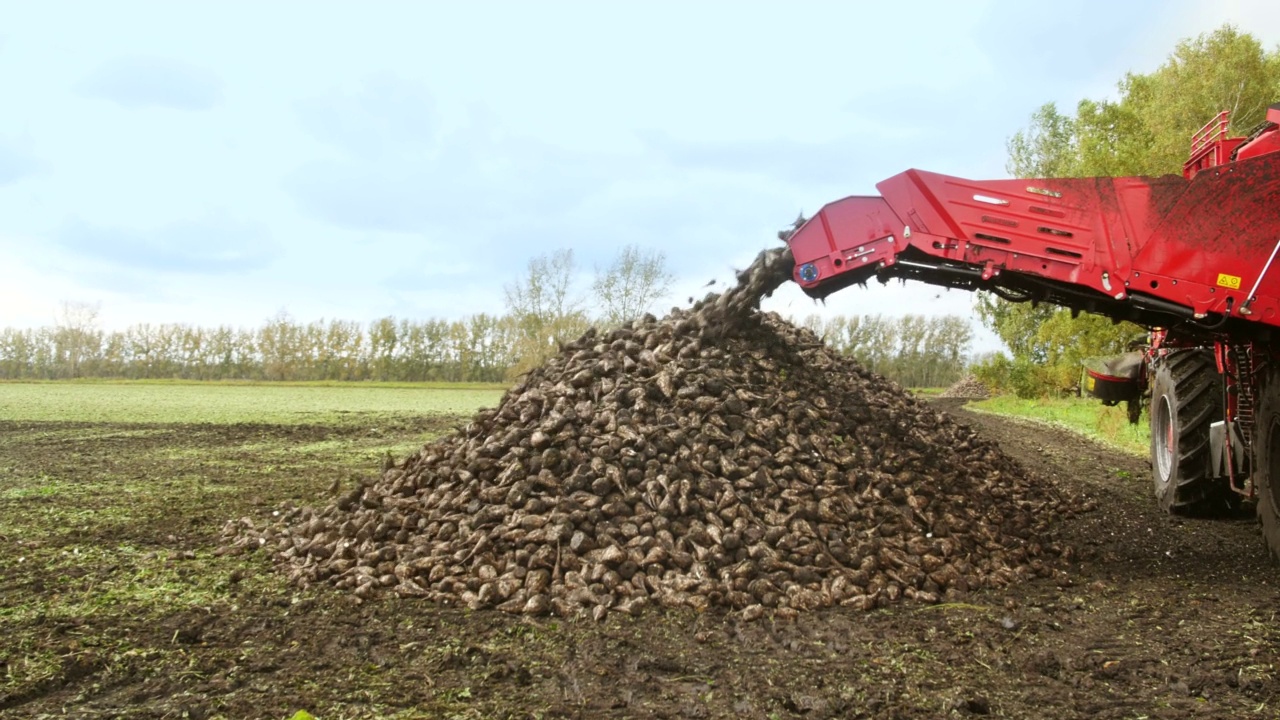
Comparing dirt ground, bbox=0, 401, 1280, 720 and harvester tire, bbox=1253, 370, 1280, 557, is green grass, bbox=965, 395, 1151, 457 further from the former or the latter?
dirt ground, bbox=0, 401, 1280, 720

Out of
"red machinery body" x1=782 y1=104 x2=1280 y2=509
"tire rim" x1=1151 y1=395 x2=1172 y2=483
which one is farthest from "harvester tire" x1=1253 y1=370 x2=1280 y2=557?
"tire rim" x1=1151 y1=395 x2=1172 y2=483

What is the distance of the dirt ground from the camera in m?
3.91

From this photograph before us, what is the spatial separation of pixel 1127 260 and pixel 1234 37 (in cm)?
2912

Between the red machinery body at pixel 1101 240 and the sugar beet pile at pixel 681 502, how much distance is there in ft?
4.02

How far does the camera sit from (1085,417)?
22578 millimetres

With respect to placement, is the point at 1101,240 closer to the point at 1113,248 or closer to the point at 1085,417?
the point at 1113,248

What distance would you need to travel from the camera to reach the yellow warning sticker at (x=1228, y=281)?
5.54 meters

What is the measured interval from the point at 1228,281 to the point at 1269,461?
5.12 feet

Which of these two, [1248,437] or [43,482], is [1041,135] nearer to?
[1248,437]

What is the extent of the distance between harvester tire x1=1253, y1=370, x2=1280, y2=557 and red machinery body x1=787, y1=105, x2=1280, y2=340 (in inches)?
19.9

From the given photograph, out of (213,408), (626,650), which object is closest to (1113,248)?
(626,650)

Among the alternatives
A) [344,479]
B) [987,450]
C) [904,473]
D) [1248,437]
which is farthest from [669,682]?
[344,479]

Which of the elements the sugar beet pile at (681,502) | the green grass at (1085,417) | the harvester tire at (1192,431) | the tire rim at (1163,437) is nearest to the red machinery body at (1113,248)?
the sugar beet pile at (681,502)

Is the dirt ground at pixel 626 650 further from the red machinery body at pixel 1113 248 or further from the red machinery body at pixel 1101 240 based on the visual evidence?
the red machinery body at pixel 1101 240
